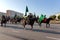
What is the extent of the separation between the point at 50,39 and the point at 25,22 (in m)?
9.79

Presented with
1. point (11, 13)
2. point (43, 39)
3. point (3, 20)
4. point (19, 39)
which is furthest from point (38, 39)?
point (11, 13)

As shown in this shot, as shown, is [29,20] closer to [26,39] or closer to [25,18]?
[25,18]

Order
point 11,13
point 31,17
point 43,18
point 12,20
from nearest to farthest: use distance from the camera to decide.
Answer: point 31,17 < point 43,18 < point 12,20 < point 11,13

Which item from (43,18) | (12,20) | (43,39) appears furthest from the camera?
(12,20)

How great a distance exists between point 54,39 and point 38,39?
114cm

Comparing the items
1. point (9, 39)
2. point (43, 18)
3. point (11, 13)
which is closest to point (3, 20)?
point (43, 18)

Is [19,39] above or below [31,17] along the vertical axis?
below

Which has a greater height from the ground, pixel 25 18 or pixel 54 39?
pixel 25 18

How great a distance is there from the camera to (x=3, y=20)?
3056 cm

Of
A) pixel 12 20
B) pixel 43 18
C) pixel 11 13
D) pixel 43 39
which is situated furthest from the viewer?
pixel 11 13

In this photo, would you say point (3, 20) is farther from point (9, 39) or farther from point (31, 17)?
point (9, 39)

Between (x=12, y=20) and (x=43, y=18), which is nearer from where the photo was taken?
Result: (x=43, y=18)

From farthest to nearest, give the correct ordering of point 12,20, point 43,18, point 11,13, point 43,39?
1. point 11,13
2. point 12,20
3. point 43,18
4. point 43,39

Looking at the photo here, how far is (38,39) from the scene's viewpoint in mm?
13336
